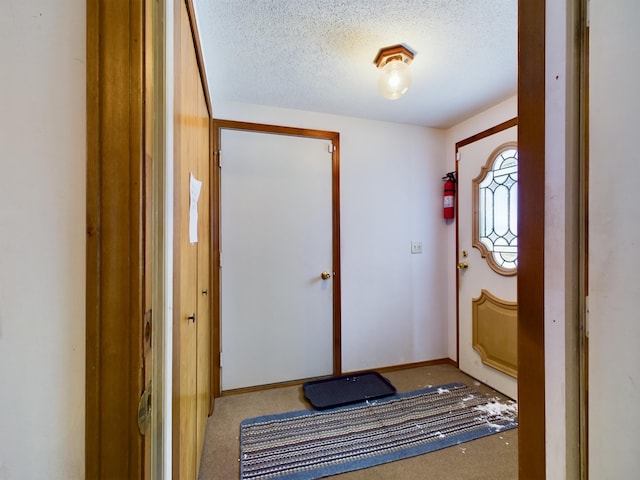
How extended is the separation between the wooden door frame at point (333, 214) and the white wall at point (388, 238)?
2.3 inches

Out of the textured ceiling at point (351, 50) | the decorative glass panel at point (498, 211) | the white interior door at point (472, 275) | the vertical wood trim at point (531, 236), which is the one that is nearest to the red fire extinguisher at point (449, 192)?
the white interior door at point (472, 275)

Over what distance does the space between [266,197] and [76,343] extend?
1.92m

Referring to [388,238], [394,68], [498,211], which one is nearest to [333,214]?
[388,238]

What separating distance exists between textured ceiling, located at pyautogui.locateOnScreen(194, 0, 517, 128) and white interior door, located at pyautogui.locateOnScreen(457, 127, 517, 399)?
37 centimetres

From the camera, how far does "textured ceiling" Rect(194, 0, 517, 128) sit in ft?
4.31

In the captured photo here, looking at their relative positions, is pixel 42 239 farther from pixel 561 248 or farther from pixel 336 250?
pixel 336 250

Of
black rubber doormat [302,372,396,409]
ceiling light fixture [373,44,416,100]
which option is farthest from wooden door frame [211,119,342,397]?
ceiling light fixture [373,44,416,100]

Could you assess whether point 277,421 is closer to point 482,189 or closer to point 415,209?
point 415,209

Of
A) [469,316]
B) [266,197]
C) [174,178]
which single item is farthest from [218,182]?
[469,316]

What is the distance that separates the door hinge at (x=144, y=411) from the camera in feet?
1.43

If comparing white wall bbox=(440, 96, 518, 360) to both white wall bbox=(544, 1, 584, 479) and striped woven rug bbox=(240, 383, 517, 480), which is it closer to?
striped woven rug bbox=(240, 383, 517, 480)

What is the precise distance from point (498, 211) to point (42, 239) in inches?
105

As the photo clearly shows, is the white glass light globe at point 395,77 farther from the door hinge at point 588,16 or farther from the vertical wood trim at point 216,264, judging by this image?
the vertical wood trim at point 216,264

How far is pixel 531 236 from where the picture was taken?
2.31 feet
